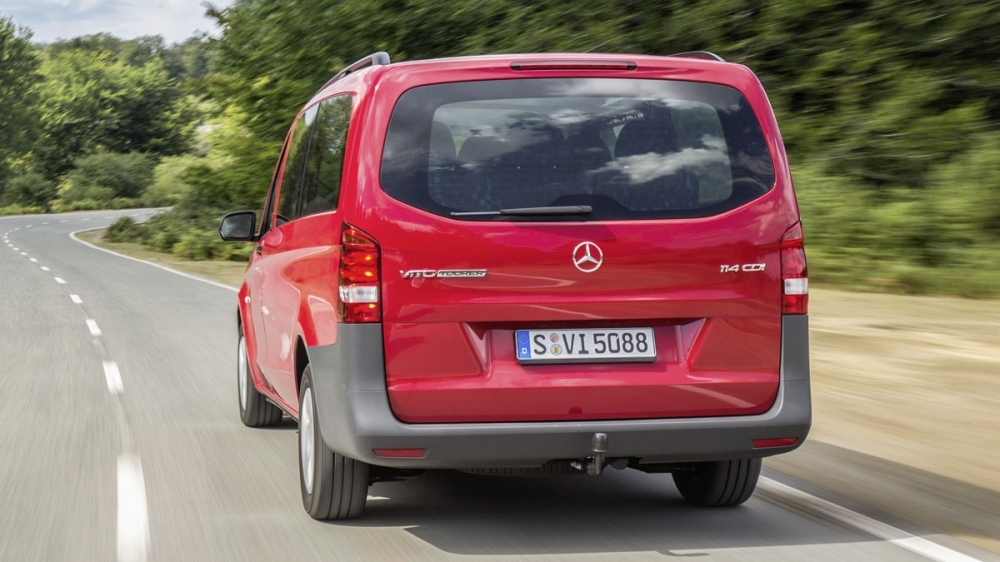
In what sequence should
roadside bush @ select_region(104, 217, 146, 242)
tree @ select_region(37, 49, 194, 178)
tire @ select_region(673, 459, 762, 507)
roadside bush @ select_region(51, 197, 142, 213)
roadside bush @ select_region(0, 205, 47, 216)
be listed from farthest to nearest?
1. tree @ select_region(37, 49, 194, 178)
2. roadside bush @ select_region(51, 197, 142, 213)
3. roadside bush @ select_region(0, 205, 47, 216)
4. roadside bush @ select_region(104, 217, 146, 242)
5. tire @ select_region(673, 459, 762, 507)

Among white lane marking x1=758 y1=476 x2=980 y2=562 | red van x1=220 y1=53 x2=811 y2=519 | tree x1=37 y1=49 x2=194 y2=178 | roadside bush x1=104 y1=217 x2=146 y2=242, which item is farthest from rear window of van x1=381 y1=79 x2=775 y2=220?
tree x1=37 y1=49 x2=194 y2=178

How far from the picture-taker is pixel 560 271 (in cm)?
473

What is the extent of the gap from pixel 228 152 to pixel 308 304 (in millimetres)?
25359

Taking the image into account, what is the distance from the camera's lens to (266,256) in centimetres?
691

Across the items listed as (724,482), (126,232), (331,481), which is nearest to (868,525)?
(724,482)

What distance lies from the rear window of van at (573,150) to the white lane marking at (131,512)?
165cm

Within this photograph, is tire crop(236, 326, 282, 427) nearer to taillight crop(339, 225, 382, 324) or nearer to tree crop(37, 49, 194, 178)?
taillight crop(339, 225, 382, 324)

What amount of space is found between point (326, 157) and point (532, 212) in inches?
45.9

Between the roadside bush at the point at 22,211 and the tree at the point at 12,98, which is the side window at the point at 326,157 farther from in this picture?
the tree at the point at 12,98

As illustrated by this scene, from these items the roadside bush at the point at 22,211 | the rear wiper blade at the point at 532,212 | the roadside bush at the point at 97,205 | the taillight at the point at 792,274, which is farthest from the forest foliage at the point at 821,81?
the roadside bush at the point at 22,211

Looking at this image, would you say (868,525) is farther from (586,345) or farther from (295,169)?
(295,169)

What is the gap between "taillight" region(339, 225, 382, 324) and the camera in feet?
15.4

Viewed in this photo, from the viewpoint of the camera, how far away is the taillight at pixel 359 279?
470 centimetres

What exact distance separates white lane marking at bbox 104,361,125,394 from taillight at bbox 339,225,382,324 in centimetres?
546
